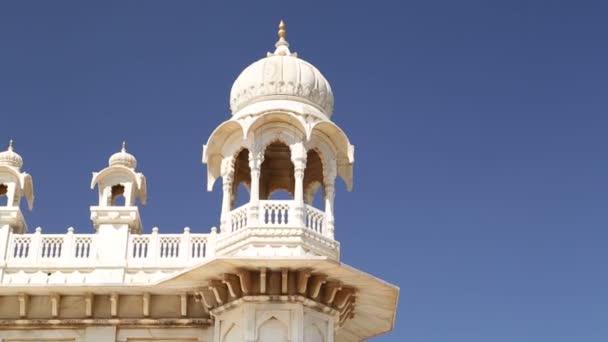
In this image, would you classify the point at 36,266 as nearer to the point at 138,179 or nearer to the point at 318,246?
the point at 138,179

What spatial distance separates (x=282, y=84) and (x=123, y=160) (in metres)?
3.60

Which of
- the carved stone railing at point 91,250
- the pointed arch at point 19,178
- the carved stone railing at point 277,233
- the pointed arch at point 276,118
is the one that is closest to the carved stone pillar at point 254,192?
the carved stone railing at point 277,233

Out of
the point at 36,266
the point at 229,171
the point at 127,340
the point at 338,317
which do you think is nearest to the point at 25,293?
the point at 36,266

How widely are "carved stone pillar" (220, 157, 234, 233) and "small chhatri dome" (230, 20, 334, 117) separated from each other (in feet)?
4.02

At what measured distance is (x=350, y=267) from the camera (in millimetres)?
21734

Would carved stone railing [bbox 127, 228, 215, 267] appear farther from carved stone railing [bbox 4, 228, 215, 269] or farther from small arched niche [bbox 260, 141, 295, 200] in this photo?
small arched niche [bbox 260, 141, 295, 200]

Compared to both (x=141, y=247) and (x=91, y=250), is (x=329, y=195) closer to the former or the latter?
(x=141, y=247)

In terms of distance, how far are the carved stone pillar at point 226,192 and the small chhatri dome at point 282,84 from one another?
4.02 ft

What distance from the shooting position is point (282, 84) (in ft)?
77.0

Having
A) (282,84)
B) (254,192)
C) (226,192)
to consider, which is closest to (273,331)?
(254,192)

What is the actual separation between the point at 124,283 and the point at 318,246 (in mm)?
3677

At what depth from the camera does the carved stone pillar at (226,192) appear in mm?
22703

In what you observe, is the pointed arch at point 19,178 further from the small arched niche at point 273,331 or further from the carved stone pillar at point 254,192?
the small arched niche at point 273,331

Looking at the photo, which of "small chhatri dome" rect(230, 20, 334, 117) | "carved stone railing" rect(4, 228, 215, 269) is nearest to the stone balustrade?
"carved stone railing" rect(4, 228, 215, 269)
